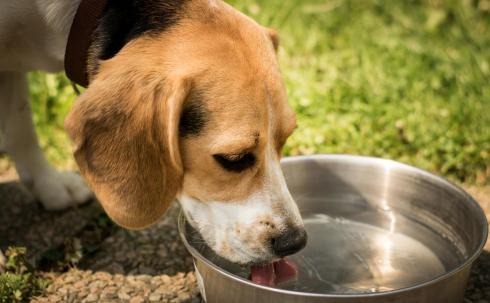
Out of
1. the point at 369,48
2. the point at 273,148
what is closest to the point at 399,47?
the point at 369,48

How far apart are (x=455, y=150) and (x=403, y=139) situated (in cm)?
40

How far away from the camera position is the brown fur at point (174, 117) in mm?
2793

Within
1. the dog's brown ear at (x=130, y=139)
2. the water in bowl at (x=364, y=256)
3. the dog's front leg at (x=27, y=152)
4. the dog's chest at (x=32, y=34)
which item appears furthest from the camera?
the dog's front leg at (x=27, y=152)

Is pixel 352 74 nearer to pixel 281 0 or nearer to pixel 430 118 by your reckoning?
pixel 430 118

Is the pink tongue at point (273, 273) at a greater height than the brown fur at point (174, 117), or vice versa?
the brown fur at point (174, 117)

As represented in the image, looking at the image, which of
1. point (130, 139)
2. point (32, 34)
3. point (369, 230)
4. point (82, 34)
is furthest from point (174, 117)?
point (369, 230)

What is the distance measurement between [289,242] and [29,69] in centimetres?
172

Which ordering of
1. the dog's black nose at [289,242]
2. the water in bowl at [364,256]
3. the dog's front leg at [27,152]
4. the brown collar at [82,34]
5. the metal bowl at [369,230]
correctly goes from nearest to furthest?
the dog's black nose at [289,242]
the brown collar at [82,34]
the metal bowl at [369,230]
the water in bowl at [364,256]
the dog's front leg at [27,152]

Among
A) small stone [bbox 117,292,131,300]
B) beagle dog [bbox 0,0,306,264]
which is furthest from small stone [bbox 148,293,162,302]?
beagle dog [bbox 0,0,306,264]

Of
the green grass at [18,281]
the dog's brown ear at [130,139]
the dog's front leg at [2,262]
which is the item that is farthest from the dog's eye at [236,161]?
the dog's front leg at [2,262]

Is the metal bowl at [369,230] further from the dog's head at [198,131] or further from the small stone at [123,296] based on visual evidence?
the small stone at [123,296]

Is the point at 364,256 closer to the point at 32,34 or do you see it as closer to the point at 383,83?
the point at 32,34

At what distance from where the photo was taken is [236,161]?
2.89m

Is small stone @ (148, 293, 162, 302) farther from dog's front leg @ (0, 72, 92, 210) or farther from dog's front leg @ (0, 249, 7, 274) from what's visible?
dog's front leg @ (0, 72, 92, 210)
